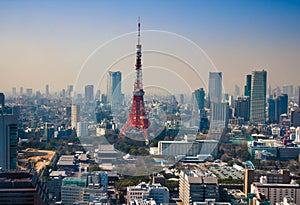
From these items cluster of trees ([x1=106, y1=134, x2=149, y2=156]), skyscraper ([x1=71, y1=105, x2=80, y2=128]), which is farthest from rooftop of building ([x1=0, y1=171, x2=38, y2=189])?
skyscraper ([x1=71, y1=105, x2=80, y2=128])

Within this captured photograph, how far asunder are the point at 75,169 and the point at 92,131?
2915mm

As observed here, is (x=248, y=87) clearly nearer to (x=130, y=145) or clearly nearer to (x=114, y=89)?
(x=114, y=89)

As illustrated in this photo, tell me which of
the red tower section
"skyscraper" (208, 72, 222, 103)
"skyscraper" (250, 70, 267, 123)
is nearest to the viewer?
the red tower section

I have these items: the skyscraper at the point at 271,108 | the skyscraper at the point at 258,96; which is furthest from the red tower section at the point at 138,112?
the skyscraper at the point at 271,108

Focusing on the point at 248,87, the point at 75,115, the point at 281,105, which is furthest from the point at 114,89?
the point at 281,105

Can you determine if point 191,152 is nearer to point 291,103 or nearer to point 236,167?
point 236,167

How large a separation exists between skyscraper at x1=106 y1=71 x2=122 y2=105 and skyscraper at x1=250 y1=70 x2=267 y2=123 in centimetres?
390

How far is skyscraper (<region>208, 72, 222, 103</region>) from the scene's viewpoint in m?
9.55

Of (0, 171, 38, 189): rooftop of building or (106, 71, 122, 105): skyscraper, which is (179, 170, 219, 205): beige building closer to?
(0, 171, 38, 189): rooftop of building

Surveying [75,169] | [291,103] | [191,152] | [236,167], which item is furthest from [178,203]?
[291,103]

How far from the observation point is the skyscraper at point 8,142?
4829 millimetres

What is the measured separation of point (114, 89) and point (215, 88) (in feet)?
8.16

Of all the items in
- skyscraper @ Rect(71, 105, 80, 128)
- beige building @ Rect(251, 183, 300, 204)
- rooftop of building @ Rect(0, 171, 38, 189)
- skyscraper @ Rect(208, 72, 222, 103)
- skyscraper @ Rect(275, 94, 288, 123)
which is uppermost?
skyscraper @ Rect(208, 72, 222, 103)

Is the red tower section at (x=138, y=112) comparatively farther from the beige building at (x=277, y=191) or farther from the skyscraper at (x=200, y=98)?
the skyscraper at (x=200, y=98)
